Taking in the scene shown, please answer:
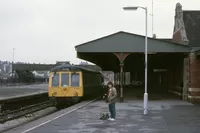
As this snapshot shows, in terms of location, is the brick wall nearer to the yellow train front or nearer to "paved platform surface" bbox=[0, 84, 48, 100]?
the yellow train front

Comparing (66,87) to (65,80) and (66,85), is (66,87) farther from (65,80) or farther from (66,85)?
(65,80)

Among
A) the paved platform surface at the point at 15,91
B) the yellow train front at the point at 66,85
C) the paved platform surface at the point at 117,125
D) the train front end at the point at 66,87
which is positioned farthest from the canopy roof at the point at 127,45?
the paved platform surface at the point at 117,125

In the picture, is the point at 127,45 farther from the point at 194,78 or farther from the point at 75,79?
the point at 194,78

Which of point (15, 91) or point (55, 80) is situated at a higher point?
point (55, 80)

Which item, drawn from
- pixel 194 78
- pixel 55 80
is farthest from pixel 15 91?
pixel 194 78

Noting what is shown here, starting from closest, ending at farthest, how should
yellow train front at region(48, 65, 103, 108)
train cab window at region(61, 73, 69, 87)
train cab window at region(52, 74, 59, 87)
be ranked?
yellow train front at region(48, 65, 103, 108) → train cab window at region(61, 73, 69, 87) → train cab window at region(52, 74, 59, 87)

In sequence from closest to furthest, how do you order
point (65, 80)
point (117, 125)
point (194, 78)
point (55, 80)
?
point (117, 125)
point (194, 78)
point (65, 80)
point (55, 80)

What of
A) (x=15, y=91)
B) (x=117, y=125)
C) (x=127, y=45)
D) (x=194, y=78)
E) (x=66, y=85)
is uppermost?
(x=127, y=45)

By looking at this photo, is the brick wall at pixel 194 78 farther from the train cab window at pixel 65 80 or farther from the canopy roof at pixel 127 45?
the train cab window at pixel 65 80

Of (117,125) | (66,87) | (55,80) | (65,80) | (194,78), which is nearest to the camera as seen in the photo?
(117,125)

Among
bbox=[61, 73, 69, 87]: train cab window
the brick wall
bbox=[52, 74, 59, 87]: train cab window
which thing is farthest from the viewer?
bbox=[52, 74, 59, 87]: train cab window

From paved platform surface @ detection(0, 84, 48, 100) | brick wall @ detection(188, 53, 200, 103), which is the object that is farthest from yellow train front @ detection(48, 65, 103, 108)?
brick wall @ detection(188, 53, 200, 103)

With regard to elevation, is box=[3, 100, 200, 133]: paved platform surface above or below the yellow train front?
below

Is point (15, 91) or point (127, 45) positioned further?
point (15, 91)
